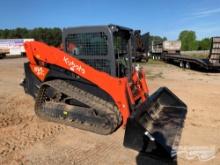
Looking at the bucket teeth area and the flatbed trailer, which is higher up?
the flatbed trailer

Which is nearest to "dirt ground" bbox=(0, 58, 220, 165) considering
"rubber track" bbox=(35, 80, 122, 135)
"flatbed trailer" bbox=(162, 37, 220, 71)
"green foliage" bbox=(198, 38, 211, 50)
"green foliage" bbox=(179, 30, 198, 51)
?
"rubber track" bbox=(35, 80, 122, 135)

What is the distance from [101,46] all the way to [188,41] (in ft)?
272

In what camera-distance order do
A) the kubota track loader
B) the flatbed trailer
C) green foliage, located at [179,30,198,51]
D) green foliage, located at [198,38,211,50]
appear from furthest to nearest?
green foliage, located at [179,30,198,51]
green foliage, located at [198,38,211,50]
the flatbed trailer
the kubota track loader

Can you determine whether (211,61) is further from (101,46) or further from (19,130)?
(19,130)

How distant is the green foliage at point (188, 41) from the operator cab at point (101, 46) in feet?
233

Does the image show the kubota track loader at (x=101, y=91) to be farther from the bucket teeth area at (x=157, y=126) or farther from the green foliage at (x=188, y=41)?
the green foliage at (x=188, y=41)

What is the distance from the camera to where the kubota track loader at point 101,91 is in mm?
5246

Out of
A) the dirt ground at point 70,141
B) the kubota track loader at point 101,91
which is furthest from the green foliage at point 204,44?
the kubota track loader at point 101,91

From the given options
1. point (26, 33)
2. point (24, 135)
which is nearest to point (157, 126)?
point (24, 135)

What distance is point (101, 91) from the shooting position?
5.66 meters

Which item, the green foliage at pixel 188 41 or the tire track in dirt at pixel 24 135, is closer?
the tire track in dirt at pixel 24 135

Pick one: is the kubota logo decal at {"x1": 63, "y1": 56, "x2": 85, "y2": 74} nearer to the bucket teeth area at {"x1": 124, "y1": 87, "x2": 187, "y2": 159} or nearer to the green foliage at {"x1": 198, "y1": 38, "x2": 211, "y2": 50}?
the bucket teeth area at {"x1": 124, "y1": 87, "x2": 187, "y2": 159}

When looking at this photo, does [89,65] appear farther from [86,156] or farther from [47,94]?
[86,156]

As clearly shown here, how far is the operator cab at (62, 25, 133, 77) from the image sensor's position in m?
5.57
